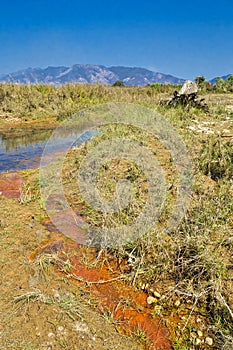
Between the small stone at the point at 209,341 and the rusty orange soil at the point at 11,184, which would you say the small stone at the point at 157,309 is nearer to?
the small stone at the point at 209,341

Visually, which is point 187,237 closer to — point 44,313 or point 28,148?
point 44,313

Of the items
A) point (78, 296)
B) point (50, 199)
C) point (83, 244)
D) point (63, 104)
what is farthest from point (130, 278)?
point (63, 104)

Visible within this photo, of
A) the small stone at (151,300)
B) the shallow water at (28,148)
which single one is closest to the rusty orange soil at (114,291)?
the small stone at (151,300)

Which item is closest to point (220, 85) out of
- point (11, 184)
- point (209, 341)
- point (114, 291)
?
point (11, 184)

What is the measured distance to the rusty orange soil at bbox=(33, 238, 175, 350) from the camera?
205 cm

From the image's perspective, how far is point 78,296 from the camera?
→ 2303 millimetres

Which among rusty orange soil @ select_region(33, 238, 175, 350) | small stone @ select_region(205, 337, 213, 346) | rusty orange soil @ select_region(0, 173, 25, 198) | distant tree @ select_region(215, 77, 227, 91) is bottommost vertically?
rusty orange soil @ select_region(0, 173, 25, 198)

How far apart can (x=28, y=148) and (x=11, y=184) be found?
3211mm

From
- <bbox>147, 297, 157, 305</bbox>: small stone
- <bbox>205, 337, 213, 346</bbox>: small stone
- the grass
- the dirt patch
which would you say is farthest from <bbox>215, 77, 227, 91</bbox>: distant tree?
<bbox>205, 337, 213, 346</bbox>: small stone

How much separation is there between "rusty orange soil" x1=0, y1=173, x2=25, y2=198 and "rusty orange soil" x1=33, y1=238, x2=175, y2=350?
1.63m

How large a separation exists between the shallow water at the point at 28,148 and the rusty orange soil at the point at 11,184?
24.1 inches

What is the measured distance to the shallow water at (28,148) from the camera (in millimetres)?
6301

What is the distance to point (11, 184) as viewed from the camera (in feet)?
15.8

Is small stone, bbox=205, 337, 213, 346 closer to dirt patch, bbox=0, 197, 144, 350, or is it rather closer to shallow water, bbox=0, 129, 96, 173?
dirt patch, bbox=0, 197, 144, 350
